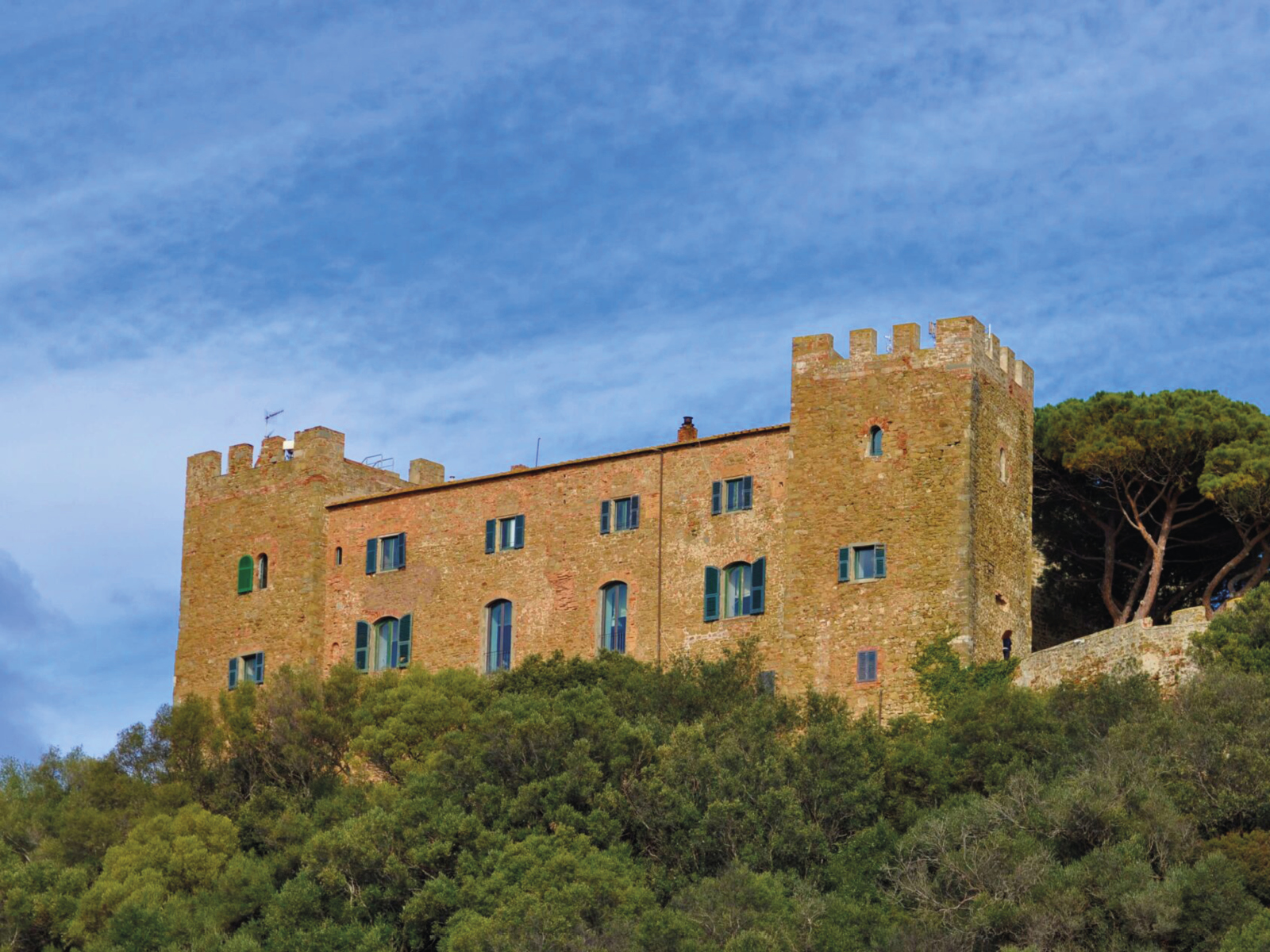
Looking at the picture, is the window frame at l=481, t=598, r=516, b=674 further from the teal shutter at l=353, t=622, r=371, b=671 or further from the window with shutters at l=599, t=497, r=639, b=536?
the teal shutter at l=353, t=622, r=371, b=671

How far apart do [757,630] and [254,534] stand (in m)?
13.9

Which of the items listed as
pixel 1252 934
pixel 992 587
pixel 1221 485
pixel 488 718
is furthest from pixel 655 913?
pixel 1221 485

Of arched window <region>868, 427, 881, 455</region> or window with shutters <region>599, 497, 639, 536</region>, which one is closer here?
arched window <region>868, 427, 881, 455</region>

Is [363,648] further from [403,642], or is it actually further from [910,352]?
[910,352]

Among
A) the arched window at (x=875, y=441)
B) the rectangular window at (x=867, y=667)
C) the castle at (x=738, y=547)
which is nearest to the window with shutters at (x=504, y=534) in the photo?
the castle at (x=738, y=547)

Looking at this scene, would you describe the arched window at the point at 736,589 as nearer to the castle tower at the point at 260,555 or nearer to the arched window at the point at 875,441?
the arched window at the point at 875,441

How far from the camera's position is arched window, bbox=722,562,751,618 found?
141 feet

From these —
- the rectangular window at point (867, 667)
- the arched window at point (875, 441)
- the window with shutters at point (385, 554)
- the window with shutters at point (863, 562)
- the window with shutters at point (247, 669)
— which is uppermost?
the arched window at point (875, 441)

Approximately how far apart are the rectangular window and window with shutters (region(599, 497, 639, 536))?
5917 millimetres

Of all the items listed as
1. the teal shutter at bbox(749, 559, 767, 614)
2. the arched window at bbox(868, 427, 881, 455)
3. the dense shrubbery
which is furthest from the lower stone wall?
the teal shutter at bbox(749, 559, 767, 614)

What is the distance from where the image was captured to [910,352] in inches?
1683

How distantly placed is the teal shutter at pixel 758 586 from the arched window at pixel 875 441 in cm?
305

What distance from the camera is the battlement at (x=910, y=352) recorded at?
42.4 m

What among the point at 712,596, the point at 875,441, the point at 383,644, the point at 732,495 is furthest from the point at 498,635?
the point at 875,441
